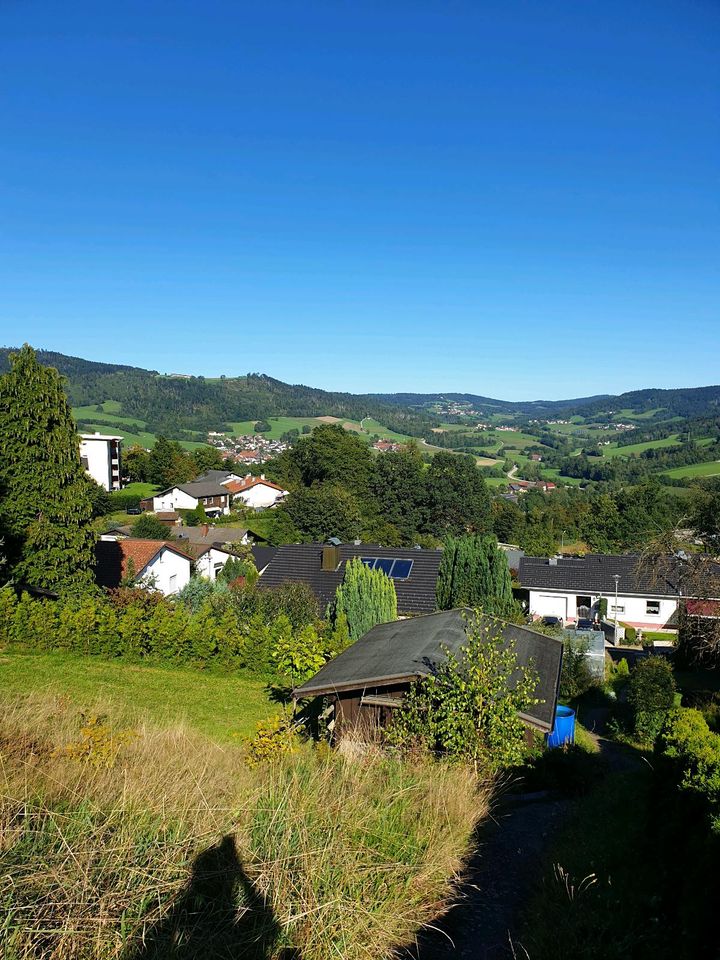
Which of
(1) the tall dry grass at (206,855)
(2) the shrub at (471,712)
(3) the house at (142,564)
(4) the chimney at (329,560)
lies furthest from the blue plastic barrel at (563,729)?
(3) the house at (142,564)

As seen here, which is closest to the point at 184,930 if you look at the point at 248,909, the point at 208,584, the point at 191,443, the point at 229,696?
the point at 248,909

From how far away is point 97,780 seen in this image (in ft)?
18.2

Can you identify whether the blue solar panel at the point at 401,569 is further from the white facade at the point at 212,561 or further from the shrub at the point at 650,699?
the white facade at the point at 212,561

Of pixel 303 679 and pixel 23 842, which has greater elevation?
pixel 23 842

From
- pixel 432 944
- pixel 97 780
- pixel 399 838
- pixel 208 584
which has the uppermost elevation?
pixel 97 780

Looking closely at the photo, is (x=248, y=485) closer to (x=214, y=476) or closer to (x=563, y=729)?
(x=214, y=476)

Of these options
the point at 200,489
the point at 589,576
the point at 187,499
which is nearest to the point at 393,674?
the point at 589,576

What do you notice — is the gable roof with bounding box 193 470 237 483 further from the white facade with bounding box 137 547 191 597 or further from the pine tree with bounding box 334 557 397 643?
the pine tree with bounding box 334 557 397 643

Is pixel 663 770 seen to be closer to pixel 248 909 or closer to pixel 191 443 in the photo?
pixel 248 909

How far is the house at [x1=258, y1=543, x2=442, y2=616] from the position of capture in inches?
1083

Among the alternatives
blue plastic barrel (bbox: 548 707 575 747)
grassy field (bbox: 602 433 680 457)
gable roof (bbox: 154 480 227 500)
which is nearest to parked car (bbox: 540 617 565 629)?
blue plastic barrel (bbox: 548 707 575 747)

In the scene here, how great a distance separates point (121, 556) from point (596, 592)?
26017mm

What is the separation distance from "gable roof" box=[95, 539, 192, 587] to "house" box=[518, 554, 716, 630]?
20.6m

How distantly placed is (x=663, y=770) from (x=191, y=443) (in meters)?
150
